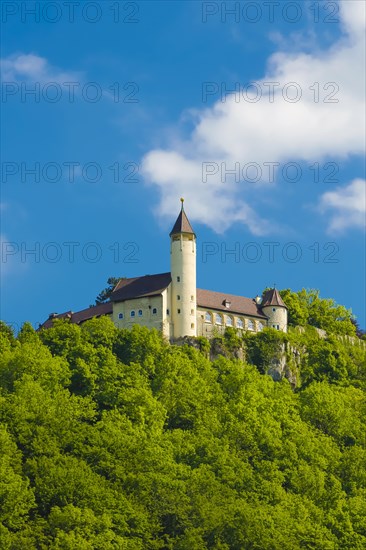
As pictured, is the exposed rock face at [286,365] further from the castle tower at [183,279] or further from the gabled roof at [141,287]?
the gabled roof at [141,287]

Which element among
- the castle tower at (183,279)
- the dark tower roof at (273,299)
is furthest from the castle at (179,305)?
the dark tower roof at (273,299)

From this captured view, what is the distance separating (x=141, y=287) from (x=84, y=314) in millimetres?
7650

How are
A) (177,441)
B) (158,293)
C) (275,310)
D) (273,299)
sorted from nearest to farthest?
1. (177,441)
2. (158,293)
3. (275,310)
4. (273,299)

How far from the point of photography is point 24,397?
98.7m

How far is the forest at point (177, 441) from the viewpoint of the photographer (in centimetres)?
8875

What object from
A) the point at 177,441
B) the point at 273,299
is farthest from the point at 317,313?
the point at 177,441

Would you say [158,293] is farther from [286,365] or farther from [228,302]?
[286,365]

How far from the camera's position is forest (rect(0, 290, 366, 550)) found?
8875 cm

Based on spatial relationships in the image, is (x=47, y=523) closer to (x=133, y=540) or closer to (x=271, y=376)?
(x=133, y=540)

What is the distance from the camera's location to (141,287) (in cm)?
11838

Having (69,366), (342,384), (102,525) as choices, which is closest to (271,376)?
(342,384)

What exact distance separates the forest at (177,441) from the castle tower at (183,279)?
6.77 feet

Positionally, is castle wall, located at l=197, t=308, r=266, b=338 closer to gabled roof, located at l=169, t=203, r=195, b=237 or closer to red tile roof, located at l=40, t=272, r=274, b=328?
red tile roof, located at l=40, t=272, r=274, b=328

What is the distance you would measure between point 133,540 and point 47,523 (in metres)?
5.25
